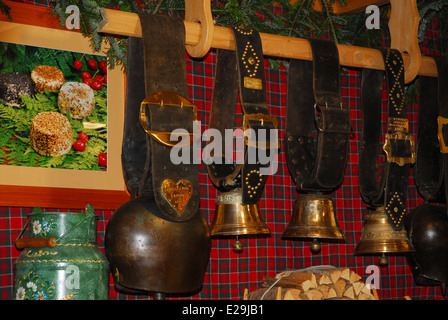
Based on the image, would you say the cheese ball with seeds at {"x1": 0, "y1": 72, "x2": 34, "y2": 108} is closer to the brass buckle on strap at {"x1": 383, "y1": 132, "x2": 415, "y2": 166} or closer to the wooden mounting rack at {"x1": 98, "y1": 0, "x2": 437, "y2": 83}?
the wooden mounting rack at {"x1": 98, "y1": 0, "x2": 437, "y2": 83}

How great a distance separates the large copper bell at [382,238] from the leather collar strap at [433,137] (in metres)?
0.32

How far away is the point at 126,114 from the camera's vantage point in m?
2.69

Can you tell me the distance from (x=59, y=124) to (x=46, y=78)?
19 centimetres

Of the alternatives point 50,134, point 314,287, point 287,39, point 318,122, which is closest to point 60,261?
point 50,134

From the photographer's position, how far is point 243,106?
273 cm

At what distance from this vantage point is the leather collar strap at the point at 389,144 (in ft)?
10.0

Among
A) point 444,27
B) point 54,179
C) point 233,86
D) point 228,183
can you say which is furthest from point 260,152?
point 444,27

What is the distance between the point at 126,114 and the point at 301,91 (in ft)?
2.81

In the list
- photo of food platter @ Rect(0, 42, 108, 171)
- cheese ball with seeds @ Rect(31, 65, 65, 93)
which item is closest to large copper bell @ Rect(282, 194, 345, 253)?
photo of food platter @ Rect(0, 42, 108, 171)

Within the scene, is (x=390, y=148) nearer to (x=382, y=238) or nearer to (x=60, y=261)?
(x=382, y=238)

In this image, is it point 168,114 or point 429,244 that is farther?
point 429,244

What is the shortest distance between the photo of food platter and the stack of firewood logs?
87 centimetres

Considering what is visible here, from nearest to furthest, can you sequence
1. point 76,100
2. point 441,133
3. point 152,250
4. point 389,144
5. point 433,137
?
1. point 152,250
2. point 76,100
3. point 389,144
4. point 441,133
5. point 433,137
